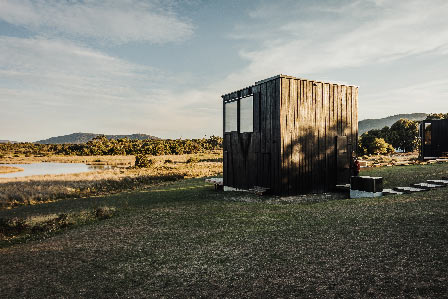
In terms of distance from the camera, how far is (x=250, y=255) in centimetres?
564

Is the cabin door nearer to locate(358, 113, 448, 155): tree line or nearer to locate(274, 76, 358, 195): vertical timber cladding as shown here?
locate(274, 76, 358, 195): vertical timber cladding

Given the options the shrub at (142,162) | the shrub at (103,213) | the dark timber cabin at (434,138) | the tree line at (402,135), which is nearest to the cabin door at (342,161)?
the shrub at (103,213)

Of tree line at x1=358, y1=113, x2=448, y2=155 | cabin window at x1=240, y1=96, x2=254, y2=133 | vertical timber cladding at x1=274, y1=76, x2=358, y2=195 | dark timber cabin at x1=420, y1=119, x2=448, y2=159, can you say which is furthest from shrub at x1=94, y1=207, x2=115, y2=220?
tree line at x1=358, y1=113, x2=448, y2=155

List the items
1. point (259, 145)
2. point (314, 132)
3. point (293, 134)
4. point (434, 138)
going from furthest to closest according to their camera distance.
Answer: point (434, 138) < point (259, 145) < point (314, 132) < point (293, 134)

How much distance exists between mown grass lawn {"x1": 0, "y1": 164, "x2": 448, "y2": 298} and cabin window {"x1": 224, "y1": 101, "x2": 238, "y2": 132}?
259 inches

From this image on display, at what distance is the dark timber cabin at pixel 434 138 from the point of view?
25219mm

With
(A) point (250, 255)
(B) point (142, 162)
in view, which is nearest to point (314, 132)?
(A) point (250, 255)

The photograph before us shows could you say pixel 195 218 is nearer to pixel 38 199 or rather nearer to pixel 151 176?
pixel 38 199

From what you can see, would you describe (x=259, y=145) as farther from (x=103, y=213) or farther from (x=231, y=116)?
(x=103, y=213)

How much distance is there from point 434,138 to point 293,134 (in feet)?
67.0

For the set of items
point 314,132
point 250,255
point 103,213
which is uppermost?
point 314,132

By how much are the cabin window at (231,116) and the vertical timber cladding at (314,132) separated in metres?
3.35

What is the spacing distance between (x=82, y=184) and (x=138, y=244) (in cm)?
1801

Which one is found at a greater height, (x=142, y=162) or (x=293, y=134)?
(x=293, y=134)
